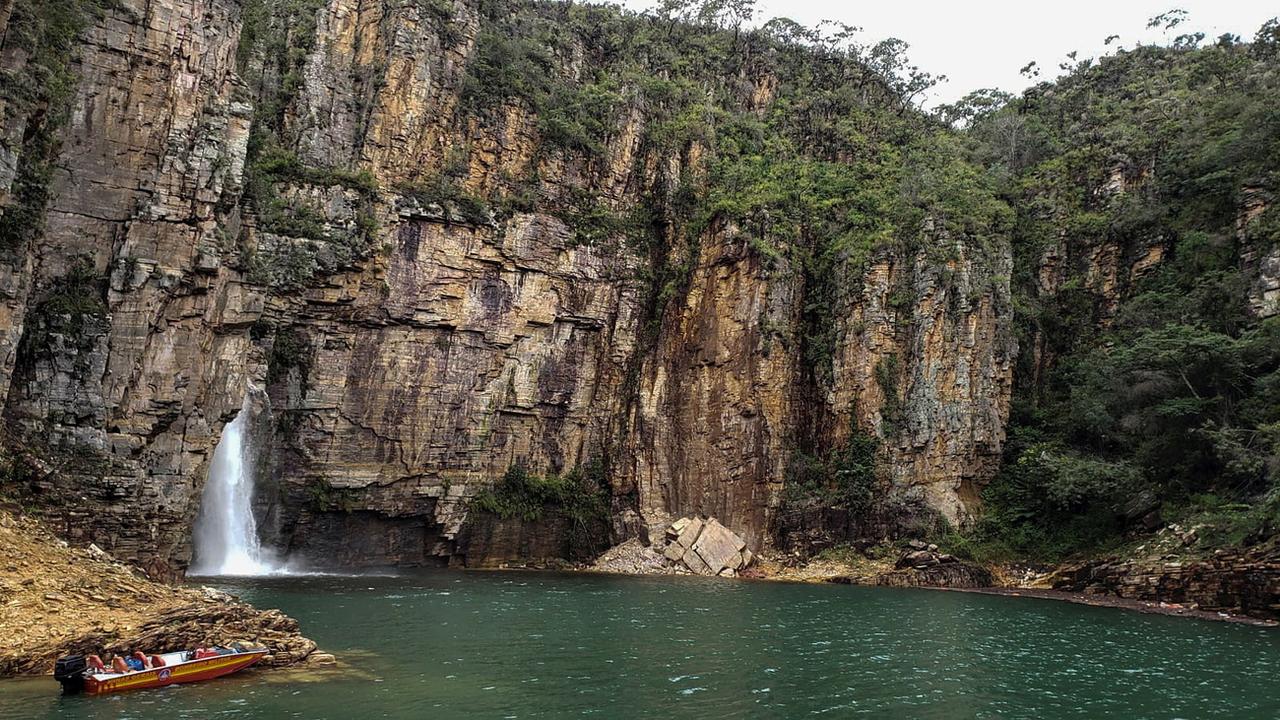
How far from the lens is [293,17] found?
36906 mm

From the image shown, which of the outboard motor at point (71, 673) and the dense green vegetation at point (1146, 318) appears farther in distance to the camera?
the dense green vegetation at point (1146, 318)

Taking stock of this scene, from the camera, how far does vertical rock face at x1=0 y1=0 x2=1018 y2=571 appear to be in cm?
2386

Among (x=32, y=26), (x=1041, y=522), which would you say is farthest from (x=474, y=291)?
(x=1041, y=522)

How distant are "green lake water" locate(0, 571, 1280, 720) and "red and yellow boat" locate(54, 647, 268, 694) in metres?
0.25

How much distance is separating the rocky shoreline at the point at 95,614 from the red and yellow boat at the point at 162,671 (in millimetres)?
703

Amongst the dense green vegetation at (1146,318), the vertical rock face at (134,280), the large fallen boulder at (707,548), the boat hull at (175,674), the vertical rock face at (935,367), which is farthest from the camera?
the vertical rock face at (935,367)

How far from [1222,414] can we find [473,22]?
113ft

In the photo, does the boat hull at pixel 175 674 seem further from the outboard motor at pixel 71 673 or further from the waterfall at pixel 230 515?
the waterfall at pixel 230 515

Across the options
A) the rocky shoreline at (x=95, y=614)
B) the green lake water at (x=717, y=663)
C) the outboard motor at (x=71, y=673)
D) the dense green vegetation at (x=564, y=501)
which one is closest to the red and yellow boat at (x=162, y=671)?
the outboard motor at (x=71, y=673)

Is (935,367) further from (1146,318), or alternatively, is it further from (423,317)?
(423,317)

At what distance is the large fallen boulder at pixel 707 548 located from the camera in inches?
1407

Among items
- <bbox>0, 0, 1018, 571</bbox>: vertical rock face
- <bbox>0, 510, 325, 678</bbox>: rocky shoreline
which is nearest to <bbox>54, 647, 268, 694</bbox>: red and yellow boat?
<bbox>0, 510, 325, 678</bbox>: rocky shoreline

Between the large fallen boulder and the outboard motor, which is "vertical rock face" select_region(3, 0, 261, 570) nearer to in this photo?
the outboard motor

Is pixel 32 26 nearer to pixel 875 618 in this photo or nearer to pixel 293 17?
pixel 293 17
